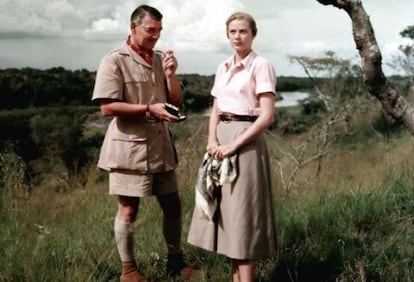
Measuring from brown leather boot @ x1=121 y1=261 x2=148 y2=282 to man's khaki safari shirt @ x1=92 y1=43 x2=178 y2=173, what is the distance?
633 mm

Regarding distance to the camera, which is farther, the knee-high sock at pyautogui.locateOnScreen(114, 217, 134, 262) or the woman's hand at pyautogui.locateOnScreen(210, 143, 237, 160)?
the knee-high sock at pyautogui.locateOnScreen(114, 217, 134, 262)

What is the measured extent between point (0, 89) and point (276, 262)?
24.9 m

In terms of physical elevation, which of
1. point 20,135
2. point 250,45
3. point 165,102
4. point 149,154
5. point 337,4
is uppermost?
point 337,4

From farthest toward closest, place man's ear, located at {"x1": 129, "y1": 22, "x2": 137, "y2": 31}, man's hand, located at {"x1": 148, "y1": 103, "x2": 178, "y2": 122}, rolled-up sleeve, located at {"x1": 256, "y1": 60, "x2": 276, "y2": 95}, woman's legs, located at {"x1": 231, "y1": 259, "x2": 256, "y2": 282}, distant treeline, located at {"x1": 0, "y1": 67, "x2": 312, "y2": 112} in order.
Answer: distant treeline, located at {"x1": 0, "y1": 67, "x2": 312, "y2": 112}, man's ear, located at {"x1": 129, "y1": 22, "x2": 137, "y2": 31}, man's hand, located at {"x1": 148, "y1": 103, "x2": 178, "y2": 122}, woman's legs, located at {"x1": 231, "y1": 259, "x2": 256, "y2": 282}, rolled-up sleeve, located at {"x1": 256, "y1": 60, "x2": 276, "y2": 95}

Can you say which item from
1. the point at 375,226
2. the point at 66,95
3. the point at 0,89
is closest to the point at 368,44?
the point at 375,226

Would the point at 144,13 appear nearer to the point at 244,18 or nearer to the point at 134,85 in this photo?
the point at 134,85

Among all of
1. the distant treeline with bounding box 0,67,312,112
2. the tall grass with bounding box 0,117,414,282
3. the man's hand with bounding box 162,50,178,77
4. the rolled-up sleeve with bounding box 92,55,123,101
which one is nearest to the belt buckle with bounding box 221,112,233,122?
the man's hand with bounding box 162,50,178,77

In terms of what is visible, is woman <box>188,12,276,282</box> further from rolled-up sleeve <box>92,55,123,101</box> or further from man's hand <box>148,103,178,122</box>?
rolled-up sleeve <box>92,55,123,101</box>

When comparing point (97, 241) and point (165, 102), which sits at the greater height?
point (165, 102)

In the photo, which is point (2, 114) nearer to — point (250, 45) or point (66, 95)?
point (66, 95)

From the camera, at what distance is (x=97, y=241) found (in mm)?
4578

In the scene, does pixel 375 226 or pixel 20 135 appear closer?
pixel 375 226

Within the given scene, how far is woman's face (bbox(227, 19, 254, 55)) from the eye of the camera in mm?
3275

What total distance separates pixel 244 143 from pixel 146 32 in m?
0.99
